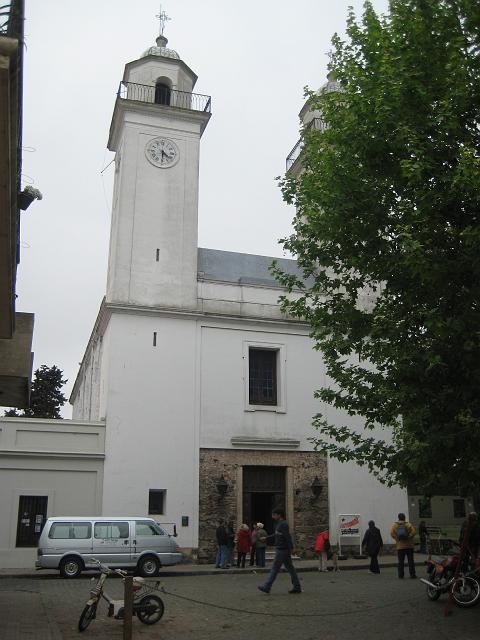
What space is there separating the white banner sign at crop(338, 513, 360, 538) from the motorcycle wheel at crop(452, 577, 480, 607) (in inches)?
Answer: 508

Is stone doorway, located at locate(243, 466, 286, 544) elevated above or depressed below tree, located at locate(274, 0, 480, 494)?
below

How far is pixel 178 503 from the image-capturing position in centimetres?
2209

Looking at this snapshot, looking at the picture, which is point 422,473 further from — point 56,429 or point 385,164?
point 56,429

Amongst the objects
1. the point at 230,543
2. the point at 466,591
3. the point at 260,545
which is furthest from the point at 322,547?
the point at 466,591

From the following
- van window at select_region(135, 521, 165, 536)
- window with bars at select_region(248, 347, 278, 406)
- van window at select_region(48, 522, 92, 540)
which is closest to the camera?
van window at select_region(48, 522, 92, 540)

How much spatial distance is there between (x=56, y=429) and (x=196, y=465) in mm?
4800

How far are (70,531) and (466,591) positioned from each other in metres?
10.9

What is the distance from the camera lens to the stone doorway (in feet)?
76.5

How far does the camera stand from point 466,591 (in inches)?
432

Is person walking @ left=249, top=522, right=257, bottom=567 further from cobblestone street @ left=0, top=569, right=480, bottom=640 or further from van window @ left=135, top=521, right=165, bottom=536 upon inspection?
cobblestone street @ left=0, top=569, right=480, bottom=640

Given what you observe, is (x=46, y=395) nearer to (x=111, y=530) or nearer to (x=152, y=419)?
(x=152, y=419)

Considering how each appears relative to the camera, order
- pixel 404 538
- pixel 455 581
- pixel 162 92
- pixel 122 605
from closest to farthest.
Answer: pixel 122 605
pixel 455 581
pixel 404 538
pixel 162 92

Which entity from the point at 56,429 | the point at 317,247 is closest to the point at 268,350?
the point at 56,429

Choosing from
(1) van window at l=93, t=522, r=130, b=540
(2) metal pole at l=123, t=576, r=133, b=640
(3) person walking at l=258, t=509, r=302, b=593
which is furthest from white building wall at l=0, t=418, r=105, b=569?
(2) metal pole at l=123, t=576, r=133, b=640
